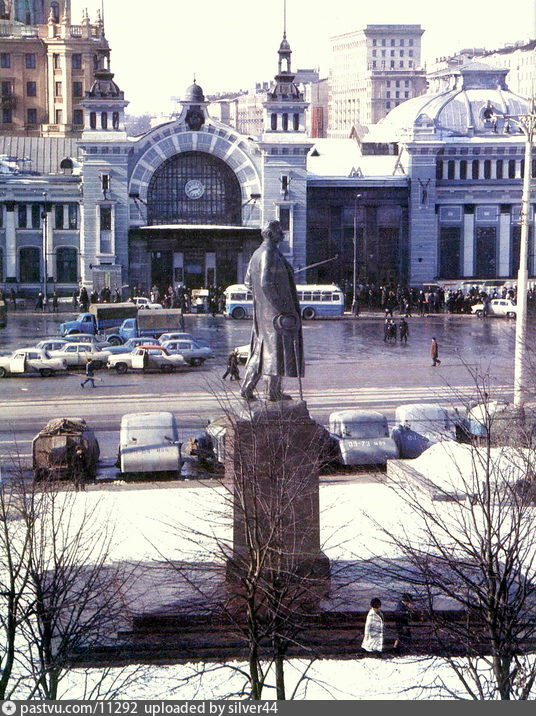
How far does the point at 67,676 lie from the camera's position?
580 inches

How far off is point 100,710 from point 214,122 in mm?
55736

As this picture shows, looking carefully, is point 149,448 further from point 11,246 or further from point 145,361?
point 11,246

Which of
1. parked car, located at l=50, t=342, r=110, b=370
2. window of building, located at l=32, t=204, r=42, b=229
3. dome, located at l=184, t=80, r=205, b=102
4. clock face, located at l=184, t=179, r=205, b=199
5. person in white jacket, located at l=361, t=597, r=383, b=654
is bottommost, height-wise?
person in white jacket, located at l=361, t=597, r=383, b=654

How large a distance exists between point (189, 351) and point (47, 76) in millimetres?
55302

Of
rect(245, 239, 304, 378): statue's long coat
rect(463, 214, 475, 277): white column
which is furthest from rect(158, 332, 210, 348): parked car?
rect(463, 214, 475, 277): white column

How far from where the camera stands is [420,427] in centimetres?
2841

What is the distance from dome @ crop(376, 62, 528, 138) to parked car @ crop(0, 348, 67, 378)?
3378 centimetres

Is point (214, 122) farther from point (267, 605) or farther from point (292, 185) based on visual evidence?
point (267, 605)

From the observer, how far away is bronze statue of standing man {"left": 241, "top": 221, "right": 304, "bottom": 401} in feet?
56.6

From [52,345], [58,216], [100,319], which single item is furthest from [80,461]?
[58,216]

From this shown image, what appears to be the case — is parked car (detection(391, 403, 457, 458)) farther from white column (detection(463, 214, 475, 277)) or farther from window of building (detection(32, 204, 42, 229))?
window of building (detection(32, 204, 42, 229))

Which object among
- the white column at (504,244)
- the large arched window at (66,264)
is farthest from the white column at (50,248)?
the white column at (504,244)

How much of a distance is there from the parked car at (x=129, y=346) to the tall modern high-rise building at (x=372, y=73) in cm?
5777

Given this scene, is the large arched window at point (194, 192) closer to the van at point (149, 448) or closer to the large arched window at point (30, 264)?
the large arched window at point (30, 264)
